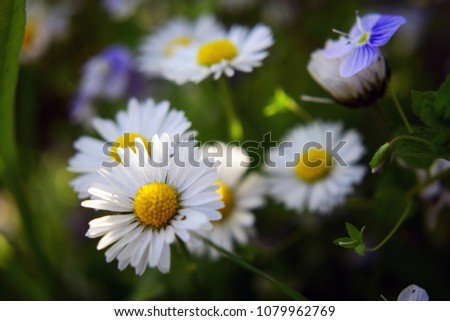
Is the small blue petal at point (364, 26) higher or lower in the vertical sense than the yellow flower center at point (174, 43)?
higher

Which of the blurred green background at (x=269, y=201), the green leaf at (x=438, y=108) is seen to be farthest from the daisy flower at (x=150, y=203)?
the green leaf at (x=438, y=108)

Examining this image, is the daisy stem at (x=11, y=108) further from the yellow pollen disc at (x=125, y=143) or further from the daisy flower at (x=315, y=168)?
the daisy flower at (x=315, y=168)

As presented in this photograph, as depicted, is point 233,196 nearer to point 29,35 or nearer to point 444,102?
point 444,102

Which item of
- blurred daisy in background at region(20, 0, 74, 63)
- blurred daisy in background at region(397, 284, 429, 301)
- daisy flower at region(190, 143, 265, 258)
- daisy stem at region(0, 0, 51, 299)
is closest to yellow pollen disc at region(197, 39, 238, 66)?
daisy flower at region(190, 143, 265, 258)

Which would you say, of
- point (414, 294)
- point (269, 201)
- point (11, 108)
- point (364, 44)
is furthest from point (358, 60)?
point (11, 108)

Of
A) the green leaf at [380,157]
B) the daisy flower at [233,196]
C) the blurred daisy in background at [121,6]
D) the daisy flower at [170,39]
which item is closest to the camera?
the green leaf at [380,157]

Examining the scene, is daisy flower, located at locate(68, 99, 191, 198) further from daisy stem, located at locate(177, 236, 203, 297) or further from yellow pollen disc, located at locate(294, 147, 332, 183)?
yellow pollen disc, located at locate(294, 147, 332, 183)
